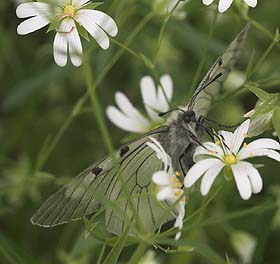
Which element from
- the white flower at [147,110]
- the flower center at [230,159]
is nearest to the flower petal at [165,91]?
the white flower at [147,110]

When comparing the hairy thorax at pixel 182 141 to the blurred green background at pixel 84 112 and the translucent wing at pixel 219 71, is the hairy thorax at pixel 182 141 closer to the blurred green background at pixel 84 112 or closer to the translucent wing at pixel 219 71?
the translucent wing at pixel 219 71

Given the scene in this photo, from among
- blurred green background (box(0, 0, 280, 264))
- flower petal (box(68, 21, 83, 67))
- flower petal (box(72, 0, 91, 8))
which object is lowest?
blurred green background (box(0, 0, 280, 264))

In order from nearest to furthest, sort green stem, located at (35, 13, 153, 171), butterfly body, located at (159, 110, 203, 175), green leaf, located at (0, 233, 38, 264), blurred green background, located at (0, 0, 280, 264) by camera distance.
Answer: butterfly body, located at (159, 110, 203, 175), green leaf, located at (0, 233, 38, 264), green stem, located at (35, 13, 153, 171), blurred green background, located at (0, 0, 280, 264)

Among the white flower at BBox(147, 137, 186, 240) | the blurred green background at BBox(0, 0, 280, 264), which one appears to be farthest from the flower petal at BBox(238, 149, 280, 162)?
the blurred green background at BBox(0, 0, 280, 264)

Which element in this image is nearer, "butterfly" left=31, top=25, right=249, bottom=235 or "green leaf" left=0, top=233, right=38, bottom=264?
"butterfly" left=31, top=25, right=249, bottom=235

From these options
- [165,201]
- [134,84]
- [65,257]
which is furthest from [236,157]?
[134,84]

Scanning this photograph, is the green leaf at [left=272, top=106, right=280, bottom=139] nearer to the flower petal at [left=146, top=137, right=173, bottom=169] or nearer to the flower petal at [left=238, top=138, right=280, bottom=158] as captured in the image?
the flower petal at [left=238, top=138, right=280, bottom=158]

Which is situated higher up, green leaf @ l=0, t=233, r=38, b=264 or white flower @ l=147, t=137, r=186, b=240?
white flower @ l=147, t=137, r=186, b=240

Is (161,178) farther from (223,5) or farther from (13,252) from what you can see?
(13,252)
